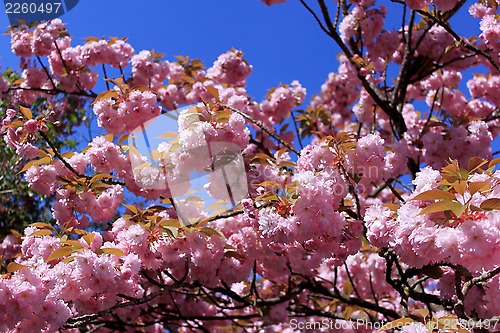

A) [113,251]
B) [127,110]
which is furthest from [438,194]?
[127,110]

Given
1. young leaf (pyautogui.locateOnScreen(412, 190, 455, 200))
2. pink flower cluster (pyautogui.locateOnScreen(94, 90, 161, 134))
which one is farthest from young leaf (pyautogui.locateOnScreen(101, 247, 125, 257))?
young leaf (pyautogui.locateOnScreen(412, 190, 455, 200))

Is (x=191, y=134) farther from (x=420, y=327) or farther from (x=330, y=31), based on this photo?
(x=330, y=31)

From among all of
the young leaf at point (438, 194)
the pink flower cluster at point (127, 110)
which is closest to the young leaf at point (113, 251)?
the pink flower cluster at point (127, 110)

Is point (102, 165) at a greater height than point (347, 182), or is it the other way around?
point (102, 165)

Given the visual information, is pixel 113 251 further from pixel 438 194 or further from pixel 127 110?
pixel 438 194

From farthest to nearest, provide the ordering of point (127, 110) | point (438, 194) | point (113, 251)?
point (127, 110), point (113, 251), point (438, 194)

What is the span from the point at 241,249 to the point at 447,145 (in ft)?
5.95

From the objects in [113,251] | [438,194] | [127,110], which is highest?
[127,110]

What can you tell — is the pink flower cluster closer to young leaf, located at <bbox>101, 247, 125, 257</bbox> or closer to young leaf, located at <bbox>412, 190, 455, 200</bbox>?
young leaf, located at <bbox>101, 247, 125, 257</bbox>

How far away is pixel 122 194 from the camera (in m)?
3.26

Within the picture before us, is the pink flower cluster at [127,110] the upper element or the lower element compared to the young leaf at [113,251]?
upper

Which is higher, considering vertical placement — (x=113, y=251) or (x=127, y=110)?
(x=127, y=110)

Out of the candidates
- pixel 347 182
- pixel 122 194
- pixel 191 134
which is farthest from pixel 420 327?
pixel 122 194

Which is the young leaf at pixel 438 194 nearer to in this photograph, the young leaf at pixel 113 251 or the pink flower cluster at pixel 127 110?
the young leaf at pixel 113 251
